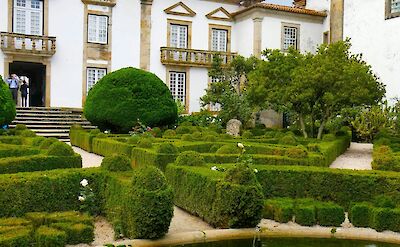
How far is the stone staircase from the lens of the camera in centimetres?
2022

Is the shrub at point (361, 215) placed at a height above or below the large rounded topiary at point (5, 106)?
below

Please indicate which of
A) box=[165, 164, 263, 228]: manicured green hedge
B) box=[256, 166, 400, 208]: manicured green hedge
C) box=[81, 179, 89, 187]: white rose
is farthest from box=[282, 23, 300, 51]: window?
box=[81, 179, 89, 187]: white rose

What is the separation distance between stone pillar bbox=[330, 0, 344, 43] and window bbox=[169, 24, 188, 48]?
25.3ft

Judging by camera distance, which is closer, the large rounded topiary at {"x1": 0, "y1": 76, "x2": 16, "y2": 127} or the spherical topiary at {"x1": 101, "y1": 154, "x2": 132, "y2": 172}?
the spherical topiary at {"x1": 101, "y1": 154, "x2": 132, "y2": 172}

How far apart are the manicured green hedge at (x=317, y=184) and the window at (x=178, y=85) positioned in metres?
17.3

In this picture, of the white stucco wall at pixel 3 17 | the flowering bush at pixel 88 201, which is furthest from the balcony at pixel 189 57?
the flowering bush at pixel 88 201

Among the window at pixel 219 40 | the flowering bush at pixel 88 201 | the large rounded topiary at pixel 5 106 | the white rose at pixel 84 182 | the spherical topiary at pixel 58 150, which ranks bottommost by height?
the flowering bush at pixel 88 201

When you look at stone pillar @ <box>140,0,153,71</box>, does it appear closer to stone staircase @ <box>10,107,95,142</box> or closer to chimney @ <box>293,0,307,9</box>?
stone staircase @ <box>10,107,95,142</box>

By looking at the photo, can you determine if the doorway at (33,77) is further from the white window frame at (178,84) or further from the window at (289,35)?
the window at (289,35)

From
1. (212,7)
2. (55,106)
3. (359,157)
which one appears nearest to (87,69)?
(55,106)

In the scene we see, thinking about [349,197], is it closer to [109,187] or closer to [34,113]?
[109,187]

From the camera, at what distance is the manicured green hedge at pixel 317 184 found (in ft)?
31.0

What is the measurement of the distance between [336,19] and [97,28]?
12.3 meters

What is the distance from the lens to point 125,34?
83.6 feet
